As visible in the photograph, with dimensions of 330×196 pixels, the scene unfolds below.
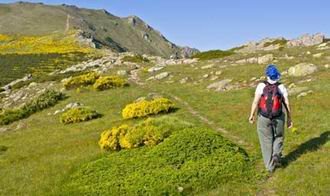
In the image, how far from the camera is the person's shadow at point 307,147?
17.7m

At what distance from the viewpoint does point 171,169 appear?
56.7 feet

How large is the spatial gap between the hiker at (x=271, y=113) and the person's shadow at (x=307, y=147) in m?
0.90

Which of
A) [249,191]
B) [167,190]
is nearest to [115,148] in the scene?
[167,190]

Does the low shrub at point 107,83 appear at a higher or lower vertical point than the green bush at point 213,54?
lower

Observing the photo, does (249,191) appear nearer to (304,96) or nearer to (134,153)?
(134,153)

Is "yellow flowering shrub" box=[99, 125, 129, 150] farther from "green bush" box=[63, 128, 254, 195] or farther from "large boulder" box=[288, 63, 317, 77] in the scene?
"large boulder" box=[288, 63, 317, 77]

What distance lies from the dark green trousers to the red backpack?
318 mm

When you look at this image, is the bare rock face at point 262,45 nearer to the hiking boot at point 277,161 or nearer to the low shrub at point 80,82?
the low shrub at point 80,82

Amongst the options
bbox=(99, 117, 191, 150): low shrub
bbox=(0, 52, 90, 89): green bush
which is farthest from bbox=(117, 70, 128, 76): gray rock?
bbox=(99, 117, 191, 150): low shrub

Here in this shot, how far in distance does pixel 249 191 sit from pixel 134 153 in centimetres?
673

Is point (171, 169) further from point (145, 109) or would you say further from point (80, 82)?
point (80, 82)

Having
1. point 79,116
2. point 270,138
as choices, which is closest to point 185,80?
point 79,116

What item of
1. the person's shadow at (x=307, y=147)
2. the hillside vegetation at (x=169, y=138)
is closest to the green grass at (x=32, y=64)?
the hillside vegetation at (x=169, y=138)

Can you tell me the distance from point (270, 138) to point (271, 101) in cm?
136
